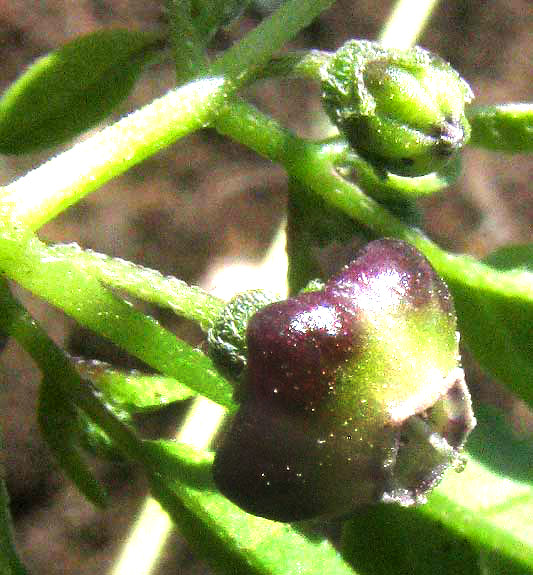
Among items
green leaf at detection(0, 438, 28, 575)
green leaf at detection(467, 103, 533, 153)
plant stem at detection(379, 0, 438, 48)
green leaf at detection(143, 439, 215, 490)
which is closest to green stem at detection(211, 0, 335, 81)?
green leaf at detection(467, 103, 533, 153)

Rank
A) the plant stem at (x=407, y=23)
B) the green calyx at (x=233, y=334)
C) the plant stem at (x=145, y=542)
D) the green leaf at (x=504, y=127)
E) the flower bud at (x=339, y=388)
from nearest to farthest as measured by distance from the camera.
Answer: the flower bud at (x=339, y=388), the green calyx at (x=233, y=334), the green leaf at (x=504, y=127), the plant stem at (x=145, y=542), the plant stem at (x=407, y=23)

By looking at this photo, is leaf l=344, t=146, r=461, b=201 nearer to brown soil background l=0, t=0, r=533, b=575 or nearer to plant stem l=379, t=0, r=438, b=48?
brown soil background l=0, t=0, r=533, b=575

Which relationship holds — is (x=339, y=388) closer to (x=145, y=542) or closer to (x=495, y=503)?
(x=495, y=503)

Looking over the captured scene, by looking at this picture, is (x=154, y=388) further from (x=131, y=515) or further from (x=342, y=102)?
(x=131, y=515)

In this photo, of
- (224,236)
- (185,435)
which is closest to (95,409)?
(185,435)

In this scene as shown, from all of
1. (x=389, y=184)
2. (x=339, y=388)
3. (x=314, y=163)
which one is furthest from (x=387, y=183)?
(x=339, y=388)

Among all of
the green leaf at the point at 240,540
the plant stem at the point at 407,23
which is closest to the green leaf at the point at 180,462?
the green leaf at the point at 240,540

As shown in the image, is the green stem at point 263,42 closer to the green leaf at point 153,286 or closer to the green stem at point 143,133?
the green stem at point 143,133
